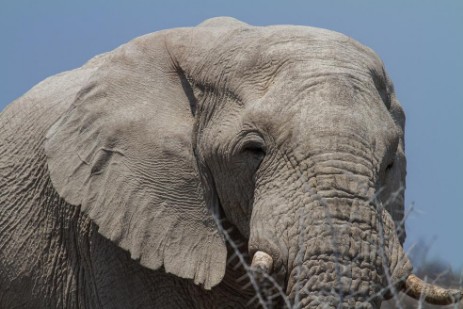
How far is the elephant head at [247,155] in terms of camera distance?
6.48 m

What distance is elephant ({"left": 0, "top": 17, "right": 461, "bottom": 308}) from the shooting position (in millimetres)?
6543

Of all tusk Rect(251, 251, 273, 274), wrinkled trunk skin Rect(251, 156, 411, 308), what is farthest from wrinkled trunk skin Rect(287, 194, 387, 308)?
tusk Rect(251, 251, 273, 274)

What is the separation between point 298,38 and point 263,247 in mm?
1105

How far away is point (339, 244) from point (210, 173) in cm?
108

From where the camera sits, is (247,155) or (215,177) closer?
(247,155)

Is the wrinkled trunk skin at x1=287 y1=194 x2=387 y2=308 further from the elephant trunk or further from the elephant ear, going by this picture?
the elephant ear

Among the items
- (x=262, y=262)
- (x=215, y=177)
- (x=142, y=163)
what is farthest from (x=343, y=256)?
(x=142, y=163)

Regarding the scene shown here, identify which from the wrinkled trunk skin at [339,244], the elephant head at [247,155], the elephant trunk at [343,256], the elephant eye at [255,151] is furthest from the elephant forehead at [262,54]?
the elephant trunk at [343,256]

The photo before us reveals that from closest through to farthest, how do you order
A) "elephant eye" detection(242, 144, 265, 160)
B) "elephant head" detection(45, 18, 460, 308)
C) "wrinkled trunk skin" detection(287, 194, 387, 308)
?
"wrinkled trunk skin" detection(287, 194, 387, 308) → "elephant head" detection(45, 18, 460, 308) → "elephant eye" detection(242, 144, 265, 160)

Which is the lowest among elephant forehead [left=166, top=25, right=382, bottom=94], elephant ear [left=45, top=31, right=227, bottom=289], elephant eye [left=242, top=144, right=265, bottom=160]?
elephant ear [left=45, top=31, right=227, bottom=289]

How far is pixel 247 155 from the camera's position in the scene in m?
7.07

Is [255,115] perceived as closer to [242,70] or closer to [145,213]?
[242,70]

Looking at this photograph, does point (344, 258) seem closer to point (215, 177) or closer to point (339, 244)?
point (339, 244)

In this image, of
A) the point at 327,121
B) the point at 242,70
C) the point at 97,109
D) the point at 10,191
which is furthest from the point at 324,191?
the point at 10,191
